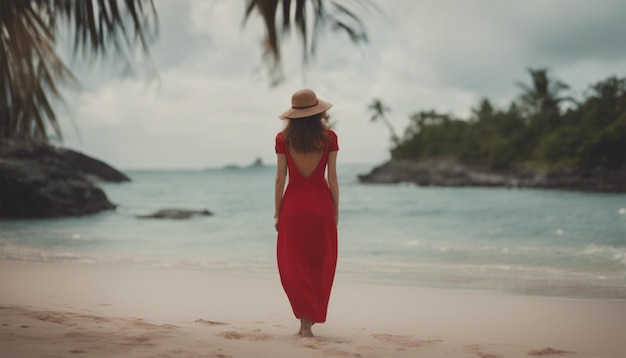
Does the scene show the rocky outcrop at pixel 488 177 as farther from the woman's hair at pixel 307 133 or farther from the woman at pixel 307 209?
the woman's hair at pixel 307 133

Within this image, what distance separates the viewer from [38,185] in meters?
19.3

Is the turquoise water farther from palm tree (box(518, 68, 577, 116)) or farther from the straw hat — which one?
palm tree (box(518, 68, 577, 116))

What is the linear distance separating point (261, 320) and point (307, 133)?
5.74 ft

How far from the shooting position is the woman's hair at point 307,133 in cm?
410

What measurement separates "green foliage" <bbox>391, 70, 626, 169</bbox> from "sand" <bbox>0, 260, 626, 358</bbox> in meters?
38.4

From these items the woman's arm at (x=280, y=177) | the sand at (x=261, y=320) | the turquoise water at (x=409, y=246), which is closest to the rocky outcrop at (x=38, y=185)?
the turquoise water at (x=409, y=246)

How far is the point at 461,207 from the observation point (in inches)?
1158

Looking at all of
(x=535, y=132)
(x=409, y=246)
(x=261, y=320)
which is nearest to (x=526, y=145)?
(x=535, y=132)

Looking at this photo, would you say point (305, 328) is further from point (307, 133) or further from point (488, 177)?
point (488, 177)

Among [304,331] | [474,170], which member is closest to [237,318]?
[304,331]

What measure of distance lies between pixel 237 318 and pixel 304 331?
41.0 inches

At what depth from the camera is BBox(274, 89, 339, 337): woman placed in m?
4.12

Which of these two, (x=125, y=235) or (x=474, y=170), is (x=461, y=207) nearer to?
(x=125, y=235)

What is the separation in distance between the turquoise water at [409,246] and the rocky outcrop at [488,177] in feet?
46.7
